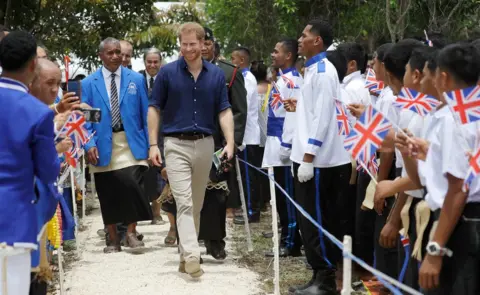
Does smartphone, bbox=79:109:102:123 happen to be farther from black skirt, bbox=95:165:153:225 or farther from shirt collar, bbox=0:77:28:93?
black skirt, bbox=95:165:153:225

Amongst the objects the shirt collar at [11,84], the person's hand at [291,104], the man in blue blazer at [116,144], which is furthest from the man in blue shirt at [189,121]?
the shirt collar at [11,84]

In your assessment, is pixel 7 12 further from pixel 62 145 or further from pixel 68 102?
pixel 62 145

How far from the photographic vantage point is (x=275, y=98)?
1055 centimetres

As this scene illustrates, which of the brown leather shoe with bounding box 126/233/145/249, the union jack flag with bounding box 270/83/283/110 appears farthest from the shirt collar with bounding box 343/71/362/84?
the brown leather shoe with bounding box 126/233/145/249

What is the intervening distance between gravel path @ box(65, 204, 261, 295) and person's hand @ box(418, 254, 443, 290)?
3.51m

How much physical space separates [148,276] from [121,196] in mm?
1582

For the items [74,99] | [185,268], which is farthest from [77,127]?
[185,268]

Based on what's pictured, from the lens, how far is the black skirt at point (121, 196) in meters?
10.2

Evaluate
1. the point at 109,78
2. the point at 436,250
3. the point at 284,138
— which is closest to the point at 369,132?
the point at 436,250

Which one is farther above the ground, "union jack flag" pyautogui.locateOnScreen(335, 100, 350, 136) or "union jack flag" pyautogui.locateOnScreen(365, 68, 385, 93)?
"union jack flag" pyautogui.locateOnScreen(365, 68, 385, 93)

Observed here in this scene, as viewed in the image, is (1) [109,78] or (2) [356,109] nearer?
(2) [356,109]

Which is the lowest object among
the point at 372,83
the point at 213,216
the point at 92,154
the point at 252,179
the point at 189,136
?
the point at 252,179

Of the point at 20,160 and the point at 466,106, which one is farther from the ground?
the point at 466,106

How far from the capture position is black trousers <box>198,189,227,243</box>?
9.58 metres
